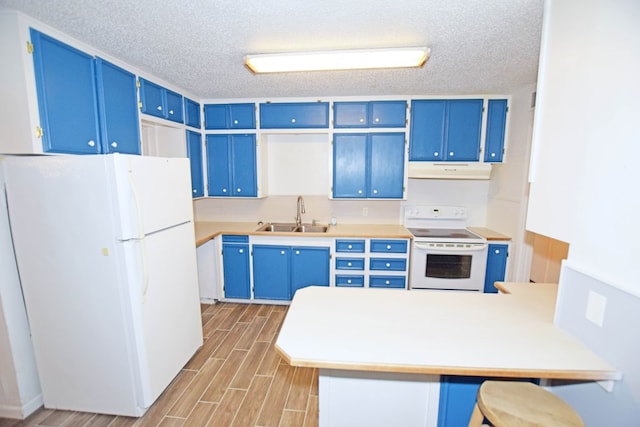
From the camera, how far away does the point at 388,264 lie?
3.24 m

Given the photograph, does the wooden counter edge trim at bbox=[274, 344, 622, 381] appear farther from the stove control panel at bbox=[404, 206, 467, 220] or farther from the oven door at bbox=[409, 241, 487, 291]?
the stove control panel at bbox=[404, 206, 467, 220]

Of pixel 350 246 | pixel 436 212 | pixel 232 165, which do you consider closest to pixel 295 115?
pixel 232 165

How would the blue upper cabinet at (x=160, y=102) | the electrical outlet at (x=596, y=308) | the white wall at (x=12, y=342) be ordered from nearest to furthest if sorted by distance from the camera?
the electrical outlet at (x=596, y=308), the white wall at (x=12, y=342), the blue upper cabinet at (x=160, y=102)

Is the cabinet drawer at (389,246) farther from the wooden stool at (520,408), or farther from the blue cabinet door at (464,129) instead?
the wooden stool at (520,408)

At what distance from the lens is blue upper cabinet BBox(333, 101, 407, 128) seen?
10.7 feet

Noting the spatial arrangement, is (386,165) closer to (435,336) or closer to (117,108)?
(435,336)

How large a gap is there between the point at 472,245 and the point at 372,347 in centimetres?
240

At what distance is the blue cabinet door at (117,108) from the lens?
6.68 feet

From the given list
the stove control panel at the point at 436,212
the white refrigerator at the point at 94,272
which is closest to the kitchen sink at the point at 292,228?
the stove control panel at the point at 436,212

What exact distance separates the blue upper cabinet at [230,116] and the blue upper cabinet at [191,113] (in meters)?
0.10

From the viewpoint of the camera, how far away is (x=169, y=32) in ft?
5.86

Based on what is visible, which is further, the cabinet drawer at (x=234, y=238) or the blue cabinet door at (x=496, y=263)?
the cabinet drawer at (x=234, y=238)

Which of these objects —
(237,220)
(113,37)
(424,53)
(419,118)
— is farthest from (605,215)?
(237,220)

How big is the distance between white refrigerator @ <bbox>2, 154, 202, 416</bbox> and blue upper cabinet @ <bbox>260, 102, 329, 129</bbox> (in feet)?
5.50
